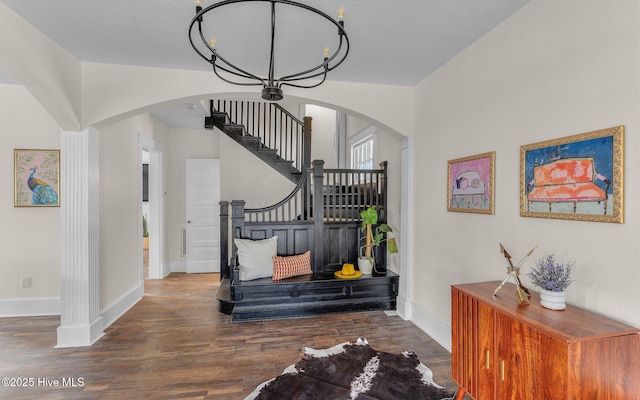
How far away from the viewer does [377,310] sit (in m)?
3.91

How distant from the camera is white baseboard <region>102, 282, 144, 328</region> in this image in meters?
3.42

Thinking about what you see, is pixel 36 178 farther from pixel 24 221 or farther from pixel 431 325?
pixel 431 325

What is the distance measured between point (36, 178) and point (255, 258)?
2752mm

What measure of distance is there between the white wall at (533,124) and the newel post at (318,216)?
1366 mm

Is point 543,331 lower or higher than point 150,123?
lower

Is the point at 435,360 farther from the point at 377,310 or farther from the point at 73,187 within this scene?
the point at 73,187

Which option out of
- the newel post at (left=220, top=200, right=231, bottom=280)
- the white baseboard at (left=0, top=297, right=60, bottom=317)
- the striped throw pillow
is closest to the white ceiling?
the newel post at (left=220, top=200, right=231, bottom=280)

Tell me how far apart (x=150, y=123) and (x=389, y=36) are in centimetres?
406

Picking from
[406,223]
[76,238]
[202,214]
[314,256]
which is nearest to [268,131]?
[202,214]

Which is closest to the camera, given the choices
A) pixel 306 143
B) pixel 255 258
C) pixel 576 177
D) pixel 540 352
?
pixel 540 352

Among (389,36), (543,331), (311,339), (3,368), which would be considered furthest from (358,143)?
(3,368)

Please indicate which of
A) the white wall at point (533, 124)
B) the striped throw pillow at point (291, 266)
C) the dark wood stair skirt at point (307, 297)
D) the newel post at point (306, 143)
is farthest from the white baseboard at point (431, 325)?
the newel post at point (306, 143)

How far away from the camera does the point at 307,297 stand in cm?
375

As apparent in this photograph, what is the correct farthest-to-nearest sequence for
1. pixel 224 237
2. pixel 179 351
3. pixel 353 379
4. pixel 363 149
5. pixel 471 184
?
pixel 363 149
pixel 224 237
pixel 179 351
pixel 471 184
pixel 353 379
